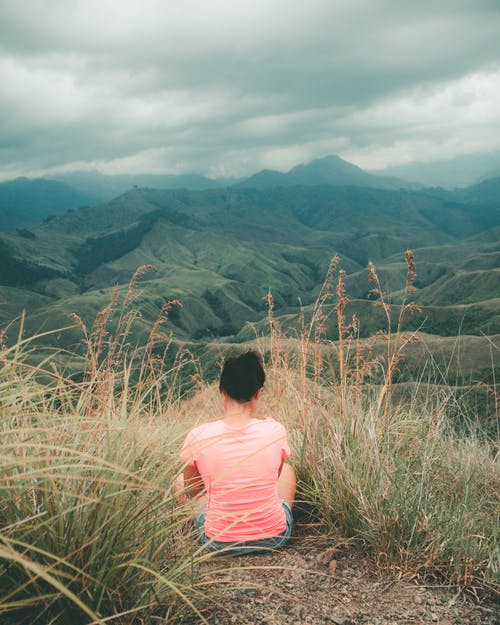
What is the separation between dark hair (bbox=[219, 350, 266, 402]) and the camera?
119 inches

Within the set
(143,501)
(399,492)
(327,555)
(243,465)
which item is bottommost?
(327,555)

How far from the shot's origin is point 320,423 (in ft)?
11.9

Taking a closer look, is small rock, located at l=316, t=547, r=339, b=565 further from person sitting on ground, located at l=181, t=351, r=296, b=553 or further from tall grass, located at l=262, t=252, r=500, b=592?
person sitting on ground, located at l=181, t=351, r=296, b=553

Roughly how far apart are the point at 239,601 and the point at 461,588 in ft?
3.77

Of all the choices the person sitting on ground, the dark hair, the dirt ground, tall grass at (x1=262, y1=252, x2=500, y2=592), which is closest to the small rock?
the dirt ground

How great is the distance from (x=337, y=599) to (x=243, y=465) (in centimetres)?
99

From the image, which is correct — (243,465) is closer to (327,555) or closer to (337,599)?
(327,555)

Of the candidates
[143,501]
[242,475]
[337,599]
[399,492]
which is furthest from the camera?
[242,475]

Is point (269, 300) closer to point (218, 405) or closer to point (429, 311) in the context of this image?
point (218, 405)

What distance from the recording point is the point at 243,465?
118 inches

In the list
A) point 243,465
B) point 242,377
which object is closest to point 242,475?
point 243,465

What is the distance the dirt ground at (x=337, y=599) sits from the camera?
2.05 m

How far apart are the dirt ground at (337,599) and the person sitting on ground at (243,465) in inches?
11.4

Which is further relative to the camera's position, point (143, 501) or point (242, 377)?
point (242, 377)
